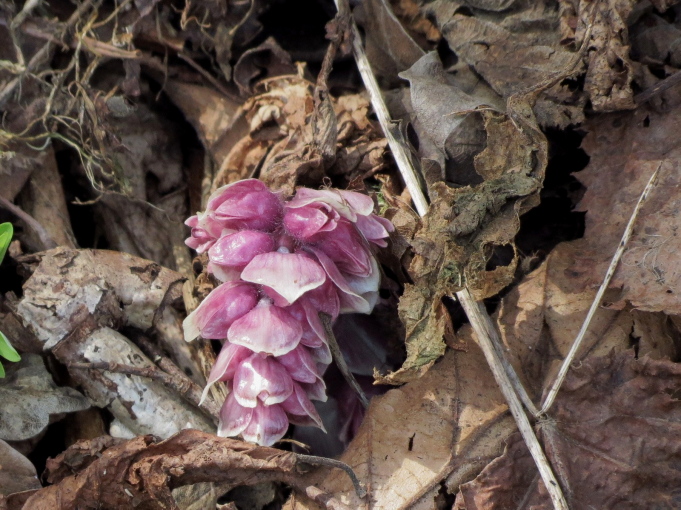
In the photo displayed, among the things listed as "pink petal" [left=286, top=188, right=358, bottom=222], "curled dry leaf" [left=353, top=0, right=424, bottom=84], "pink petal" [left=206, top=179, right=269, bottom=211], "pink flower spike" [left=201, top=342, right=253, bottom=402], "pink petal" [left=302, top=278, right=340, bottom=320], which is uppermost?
"curled dry leaf" [left=353, top=0, right=424, bottom=84]

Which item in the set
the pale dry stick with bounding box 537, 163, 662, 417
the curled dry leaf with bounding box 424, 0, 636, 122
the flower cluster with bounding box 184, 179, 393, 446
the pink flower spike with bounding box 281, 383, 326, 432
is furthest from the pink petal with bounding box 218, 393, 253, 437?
the curled dry leaf with bounding box 424, 0, 636, 122

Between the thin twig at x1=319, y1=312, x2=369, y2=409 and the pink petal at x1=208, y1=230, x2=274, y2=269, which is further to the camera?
the thin twig at x1=319, y1=312, x2=369, y2=409

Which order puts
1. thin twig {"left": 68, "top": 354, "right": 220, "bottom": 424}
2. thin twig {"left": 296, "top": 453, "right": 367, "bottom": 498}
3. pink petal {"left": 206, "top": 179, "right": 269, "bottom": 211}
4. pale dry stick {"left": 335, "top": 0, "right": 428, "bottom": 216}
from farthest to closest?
pale dry stick {"left": 335, "top": 0, "right": 428, "bottom": 216} < thin twig {"left": 68, "top": 354, "right": 220, "bottom": 424} < pink petal {"left": 206, "top": 179, "right": 269, "bottom": 211} < thin twig {"left": 296, "top": 453, "right": 367, "bottom": 498}

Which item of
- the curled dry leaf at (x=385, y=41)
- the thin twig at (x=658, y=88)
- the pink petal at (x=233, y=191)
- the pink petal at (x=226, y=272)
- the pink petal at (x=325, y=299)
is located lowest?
the pink petal at (x=325, y=299)

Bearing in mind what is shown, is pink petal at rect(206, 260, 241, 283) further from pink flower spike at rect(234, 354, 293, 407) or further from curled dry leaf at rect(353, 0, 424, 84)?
curled dry leaf at rect(353, 0, 424, 84)

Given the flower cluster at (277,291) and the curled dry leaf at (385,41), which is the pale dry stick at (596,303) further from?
the curled dry leaf at (385,41)

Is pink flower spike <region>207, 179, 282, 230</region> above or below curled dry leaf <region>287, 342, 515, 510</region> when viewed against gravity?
above

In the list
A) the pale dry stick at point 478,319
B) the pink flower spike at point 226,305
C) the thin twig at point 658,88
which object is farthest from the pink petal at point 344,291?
the thin twig at point 658,88
